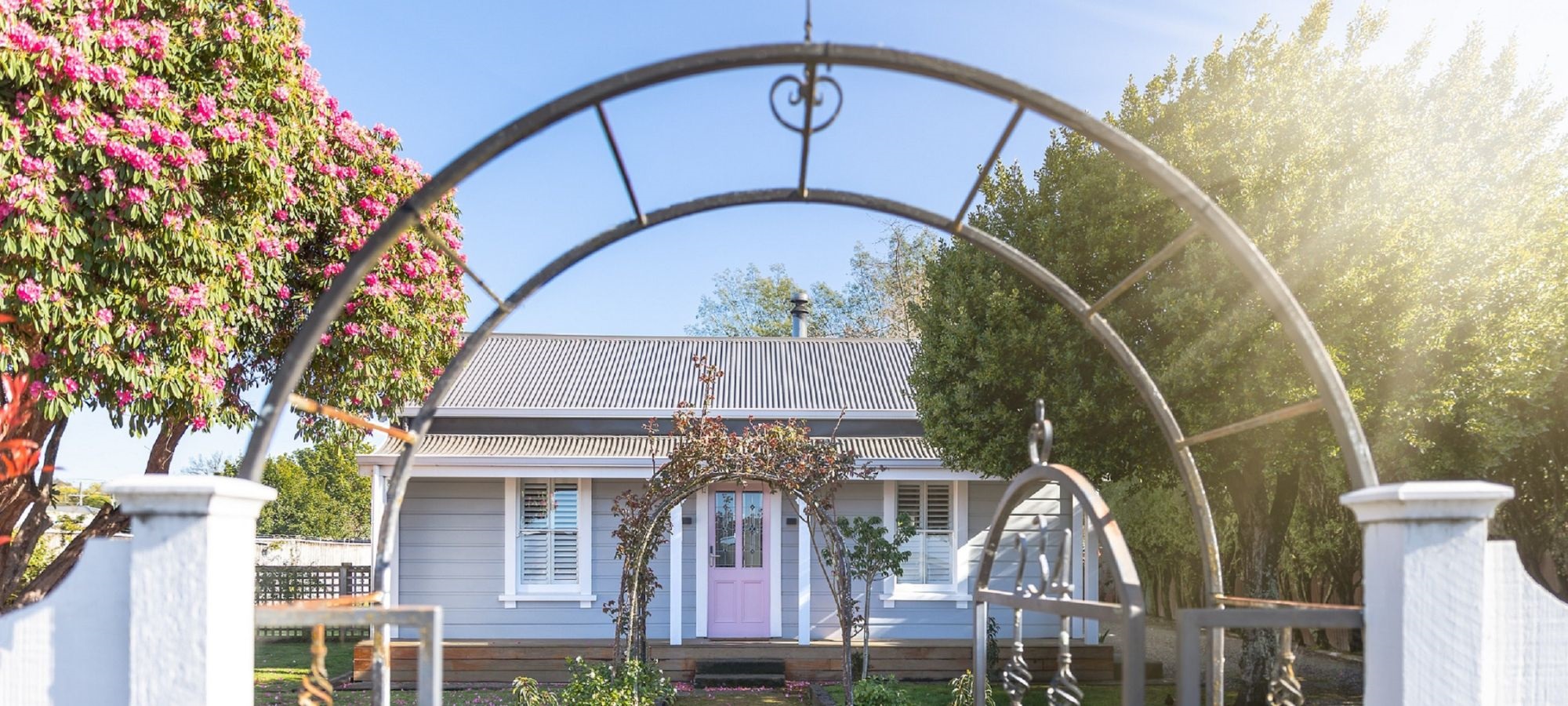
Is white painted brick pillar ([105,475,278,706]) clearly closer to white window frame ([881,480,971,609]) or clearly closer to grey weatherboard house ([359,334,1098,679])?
grey weatherboard house ([359,334,1098,679])

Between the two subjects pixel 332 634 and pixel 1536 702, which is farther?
pixel 332 634

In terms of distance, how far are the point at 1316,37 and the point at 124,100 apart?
9.24 m

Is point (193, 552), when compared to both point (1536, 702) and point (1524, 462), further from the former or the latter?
point (1524, 462)

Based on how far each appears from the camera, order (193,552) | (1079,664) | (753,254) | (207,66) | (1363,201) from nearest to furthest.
A: (193,552), (207,66), (1363,201), (1079,664), (753,254)

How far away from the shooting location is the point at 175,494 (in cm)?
293

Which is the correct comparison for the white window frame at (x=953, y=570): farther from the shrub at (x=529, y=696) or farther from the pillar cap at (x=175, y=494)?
the pillar cap at (x=175, y=494)

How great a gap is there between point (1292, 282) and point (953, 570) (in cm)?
612

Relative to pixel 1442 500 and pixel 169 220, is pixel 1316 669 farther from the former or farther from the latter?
pixel 169 220

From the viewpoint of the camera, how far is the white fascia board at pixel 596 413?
13938 mm

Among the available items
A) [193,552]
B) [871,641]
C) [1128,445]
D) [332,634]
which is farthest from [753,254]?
[193,552]

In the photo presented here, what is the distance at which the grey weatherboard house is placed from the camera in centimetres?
1320

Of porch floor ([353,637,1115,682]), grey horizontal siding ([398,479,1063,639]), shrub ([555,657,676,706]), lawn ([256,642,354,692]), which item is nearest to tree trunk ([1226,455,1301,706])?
porch floor ([353,637,1115,682])

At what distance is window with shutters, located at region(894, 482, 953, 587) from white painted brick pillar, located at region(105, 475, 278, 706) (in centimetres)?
1111

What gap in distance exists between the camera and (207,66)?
7.75 meters
